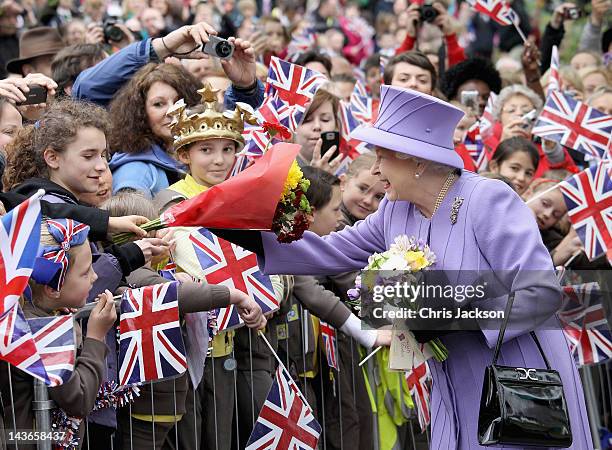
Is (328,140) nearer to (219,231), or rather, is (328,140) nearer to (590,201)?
(590,201)

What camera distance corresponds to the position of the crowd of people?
4.97 metres

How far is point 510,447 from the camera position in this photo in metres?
4.87

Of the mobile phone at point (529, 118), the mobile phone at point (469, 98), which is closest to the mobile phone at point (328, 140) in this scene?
the mobile phone at point (529, 118)

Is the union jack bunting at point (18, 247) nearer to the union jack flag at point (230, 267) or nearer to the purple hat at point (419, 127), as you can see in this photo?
the purple hat at point (419, 127)

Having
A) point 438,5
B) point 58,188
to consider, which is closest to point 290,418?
point 58,188

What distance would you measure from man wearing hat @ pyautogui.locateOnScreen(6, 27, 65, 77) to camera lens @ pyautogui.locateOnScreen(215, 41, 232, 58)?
251cm

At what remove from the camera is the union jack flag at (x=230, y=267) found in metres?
5.88

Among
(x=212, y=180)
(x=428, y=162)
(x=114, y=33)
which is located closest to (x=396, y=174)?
(x=428, y=162)

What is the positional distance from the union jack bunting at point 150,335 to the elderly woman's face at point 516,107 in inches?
221

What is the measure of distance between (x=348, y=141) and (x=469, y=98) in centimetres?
205

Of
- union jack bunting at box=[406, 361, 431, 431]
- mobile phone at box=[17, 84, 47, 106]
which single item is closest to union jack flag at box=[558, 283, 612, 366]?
union jack bunting at box=[406, 361, 431, 431]

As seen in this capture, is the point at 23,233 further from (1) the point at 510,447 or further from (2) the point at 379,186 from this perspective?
(2) the point at 379,186

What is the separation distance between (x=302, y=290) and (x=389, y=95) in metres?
1.61

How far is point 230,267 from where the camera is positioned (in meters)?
5.91
